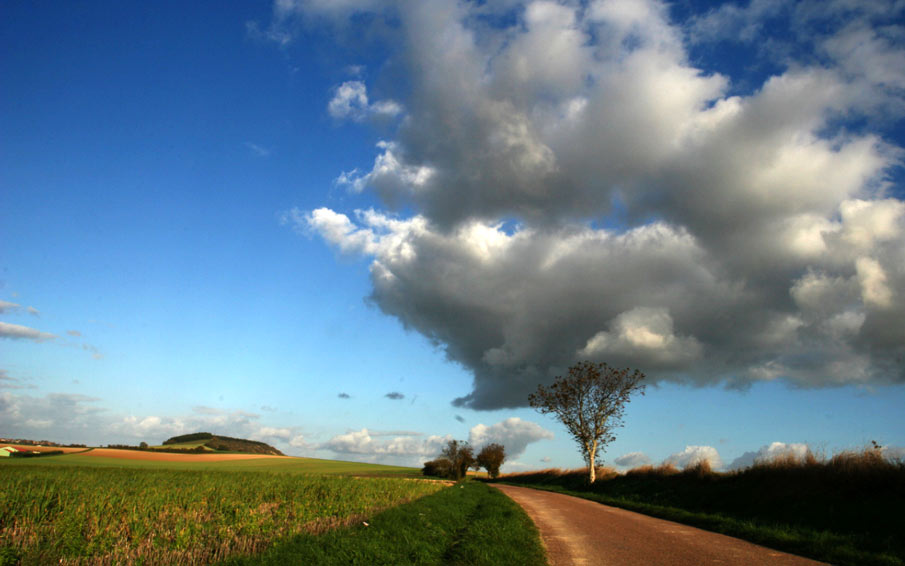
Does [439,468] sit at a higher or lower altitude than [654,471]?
lower

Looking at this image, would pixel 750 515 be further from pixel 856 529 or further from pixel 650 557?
pixel 650 557

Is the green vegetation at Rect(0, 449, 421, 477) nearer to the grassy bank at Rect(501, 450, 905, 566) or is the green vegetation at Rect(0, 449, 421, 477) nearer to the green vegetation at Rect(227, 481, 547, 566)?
the green vegetation at Rect(227, 481, 547, 566)

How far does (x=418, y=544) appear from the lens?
12.0 meters

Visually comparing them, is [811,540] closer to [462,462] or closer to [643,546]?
[643,546]

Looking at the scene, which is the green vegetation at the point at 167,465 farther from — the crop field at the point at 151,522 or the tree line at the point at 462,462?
the crop field at the point at 151,522

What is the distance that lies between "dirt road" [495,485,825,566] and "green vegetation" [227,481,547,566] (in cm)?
84

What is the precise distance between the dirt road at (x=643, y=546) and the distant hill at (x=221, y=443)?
437 feet

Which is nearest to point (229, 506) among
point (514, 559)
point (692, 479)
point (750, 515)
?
point (514, 559)

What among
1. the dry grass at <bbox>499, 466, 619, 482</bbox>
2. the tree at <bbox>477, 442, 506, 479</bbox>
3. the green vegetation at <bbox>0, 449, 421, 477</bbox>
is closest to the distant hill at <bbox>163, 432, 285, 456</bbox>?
the green vegetation at <bbox>0, 449, 421, 477</bbox>

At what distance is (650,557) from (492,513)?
29.5 feet

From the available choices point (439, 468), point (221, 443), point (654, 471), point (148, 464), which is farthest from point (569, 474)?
point (221, 443)

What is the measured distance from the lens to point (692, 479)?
1118 inches

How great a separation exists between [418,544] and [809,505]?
49.8 feet

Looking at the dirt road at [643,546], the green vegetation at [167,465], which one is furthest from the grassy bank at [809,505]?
the green vegetation at [167,465]
